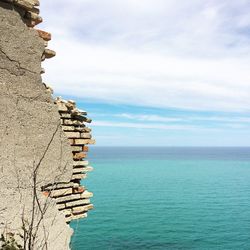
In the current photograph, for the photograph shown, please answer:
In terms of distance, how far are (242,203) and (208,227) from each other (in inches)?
524

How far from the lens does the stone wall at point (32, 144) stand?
5.32 metres

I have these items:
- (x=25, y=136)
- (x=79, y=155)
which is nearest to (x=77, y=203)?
(x=79, y=155)

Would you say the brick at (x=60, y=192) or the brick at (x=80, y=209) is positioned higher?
the brick at (x=60, y=192)

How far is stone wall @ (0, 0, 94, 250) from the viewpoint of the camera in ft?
17.5

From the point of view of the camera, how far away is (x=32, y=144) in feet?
18.4

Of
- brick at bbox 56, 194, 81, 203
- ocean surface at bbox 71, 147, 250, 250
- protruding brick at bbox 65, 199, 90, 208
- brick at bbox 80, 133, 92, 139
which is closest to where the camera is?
brick at bbox 56, 194, 81, 203

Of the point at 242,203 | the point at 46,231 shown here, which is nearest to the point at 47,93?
the point at 46,231

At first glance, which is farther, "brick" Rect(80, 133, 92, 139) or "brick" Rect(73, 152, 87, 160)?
"brick" Rect(80, 133, 92, 139)

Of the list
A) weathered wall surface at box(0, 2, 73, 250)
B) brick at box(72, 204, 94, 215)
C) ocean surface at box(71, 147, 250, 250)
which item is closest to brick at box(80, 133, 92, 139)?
weathered wall surface at box(0, 2, 73, 250)

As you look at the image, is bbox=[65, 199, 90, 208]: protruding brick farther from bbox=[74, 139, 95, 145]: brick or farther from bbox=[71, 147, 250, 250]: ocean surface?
bbox=[71, 147, 250, 250]: ocean surface

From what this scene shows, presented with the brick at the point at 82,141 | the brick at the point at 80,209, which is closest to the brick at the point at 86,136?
the brick at the point at 82,141

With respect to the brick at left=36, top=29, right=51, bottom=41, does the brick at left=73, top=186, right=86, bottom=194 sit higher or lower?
lower

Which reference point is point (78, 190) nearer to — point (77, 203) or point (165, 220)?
point (77, 203)

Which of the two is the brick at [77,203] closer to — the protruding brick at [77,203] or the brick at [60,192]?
the protruding brick at [77,203]
